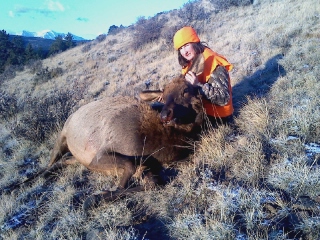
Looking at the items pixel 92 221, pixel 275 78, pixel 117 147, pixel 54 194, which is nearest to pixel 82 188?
pixel 54 194

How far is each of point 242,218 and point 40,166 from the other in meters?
3.81

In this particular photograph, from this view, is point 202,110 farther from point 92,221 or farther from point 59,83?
point 59,83

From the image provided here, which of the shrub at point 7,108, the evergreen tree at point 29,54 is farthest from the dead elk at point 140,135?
the evergreen tree at point 29,54

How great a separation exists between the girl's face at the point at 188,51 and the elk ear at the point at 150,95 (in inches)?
35.4

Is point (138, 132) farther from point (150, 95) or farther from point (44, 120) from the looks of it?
point (44, 120)

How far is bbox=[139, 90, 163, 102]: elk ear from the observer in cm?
411

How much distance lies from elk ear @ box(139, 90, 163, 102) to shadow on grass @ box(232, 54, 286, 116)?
5.78 ft

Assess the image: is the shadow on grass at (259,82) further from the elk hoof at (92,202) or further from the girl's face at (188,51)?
the elk hoof at (92,202)

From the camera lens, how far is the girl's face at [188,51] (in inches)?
171

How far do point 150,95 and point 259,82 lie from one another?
3058mm

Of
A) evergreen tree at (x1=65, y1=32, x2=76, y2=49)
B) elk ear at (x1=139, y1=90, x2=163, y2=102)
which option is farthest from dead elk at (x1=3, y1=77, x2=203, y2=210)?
evergreen tree at (x1=65, y1=32, x2=76, y2=49)

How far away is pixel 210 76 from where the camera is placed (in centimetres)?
410

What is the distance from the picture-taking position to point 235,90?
19.7 feet

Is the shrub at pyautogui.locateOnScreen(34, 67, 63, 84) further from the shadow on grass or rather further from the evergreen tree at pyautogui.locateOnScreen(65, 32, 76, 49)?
the evergreen tree at pyautogui.locateOnScreen(65, 32, 76, 49)
